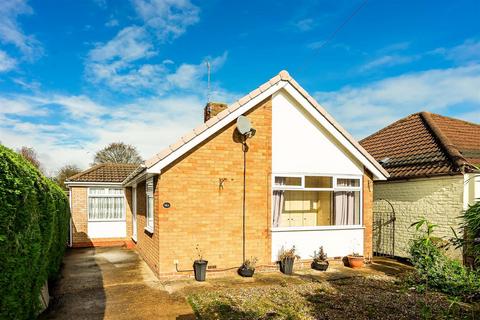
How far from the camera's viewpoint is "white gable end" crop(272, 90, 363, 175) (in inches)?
389

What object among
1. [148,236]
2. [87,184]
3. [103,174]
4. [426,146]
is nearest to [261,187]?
[148,236]

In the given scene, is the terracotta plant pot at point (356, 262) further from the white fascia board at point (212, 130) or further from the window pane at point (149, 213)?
the window pane at point (149, 213)

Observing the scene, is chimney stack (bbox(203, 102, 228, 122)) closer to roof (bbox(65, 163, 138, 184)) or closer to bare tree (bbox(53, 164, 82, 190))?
roof (bbox(65, 163, 138, 184))

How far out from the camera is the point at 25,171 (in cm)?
487

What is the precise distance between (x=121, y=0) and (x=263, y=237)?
8.31 m

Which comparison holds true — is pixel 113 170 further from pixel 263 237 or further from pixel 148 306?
pixel 148 306

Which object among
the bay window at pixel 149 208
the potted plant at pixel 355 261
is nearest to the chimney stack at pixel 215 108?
the bay window at pixel 149 208

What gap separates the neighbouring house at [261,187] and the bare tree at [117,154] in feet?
90.4

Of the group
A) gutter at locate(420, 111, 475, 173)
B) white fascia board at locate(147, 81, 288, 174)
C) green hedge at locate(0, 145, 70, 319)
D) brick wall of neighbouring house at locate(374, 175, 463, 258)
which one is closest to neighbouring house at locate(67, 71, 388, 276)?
white fascia board at locate(147, 81, 288, 174)

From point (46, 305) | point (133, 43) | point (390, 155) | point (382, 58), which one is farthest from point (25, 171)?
point (390, 155)

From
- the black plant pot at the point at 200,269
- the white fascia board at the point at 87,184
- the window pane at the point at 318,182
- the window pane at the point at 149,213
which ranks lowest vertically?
the black plant pot at the point at 200,269

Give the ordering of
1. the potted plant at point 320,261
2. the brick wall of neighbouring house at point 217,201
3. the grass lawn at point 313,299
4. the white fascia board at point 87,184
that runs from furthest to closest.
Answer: the white fascia board at point 87,184 < the potted plant at point 320,261 < the brick wall of neighbouring house at point 217,201 < the grass lawn at point 313,299

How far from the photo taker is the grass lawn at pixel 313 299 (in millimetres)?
6027

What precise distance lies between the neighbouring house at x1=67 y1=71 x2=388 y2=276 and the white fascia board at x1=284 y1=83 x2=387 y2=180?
31mm
